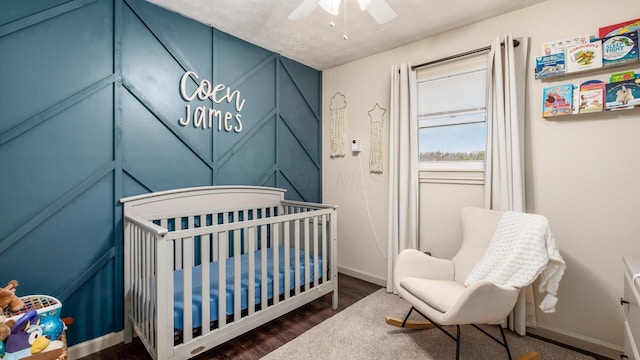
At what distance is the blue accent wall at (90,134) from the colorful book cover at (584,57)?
8.49ft

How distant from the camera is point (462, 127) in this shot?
2.46 m

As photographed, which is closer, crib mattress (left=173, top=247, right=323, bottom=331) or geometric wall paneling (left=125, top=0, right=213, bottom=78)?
crib mattress (left=173, top=247, right=323, bottom=331)

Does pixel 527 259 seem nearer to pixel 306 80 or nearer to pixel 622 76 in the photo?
pixel 622 76

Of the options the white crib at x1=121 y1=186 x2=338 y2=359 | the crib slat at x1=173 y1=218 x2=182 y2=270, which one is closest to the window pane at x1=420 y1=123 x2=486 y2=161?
the white crib at x1=121 y1=186 x2=338 y2=359

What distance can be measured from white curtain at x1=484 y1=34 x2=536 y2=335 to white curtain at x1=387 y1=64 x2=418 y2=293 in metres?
0.63

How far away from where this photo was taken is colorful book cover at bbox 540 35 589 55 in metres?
1.88

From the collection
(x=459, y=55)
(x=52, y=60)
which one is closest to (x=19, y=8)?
(x=52, y=60)

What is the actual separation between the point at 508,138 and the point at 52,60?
307 cm

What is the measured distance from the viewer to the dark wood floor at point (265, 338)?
1.80m

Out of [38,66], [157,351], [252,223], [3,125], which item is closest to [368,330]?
[252,223]

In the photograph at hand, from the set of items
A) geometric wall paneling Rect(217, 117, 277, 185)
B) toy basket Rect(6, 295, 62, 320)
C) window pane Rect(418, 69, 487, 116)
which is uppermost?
window pane Rect(418, 69, 487, 116)

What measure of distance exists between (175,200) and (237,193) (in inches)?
21.5

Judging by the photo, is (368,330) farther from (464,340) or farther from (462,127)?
(462,127)

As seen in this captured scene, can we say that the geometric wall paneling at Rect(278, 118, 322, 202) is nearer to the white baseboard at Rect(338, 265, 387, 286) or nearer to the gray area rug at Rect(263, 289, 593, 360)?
the white baseboard at Rect(338, 265, 387, 286)
